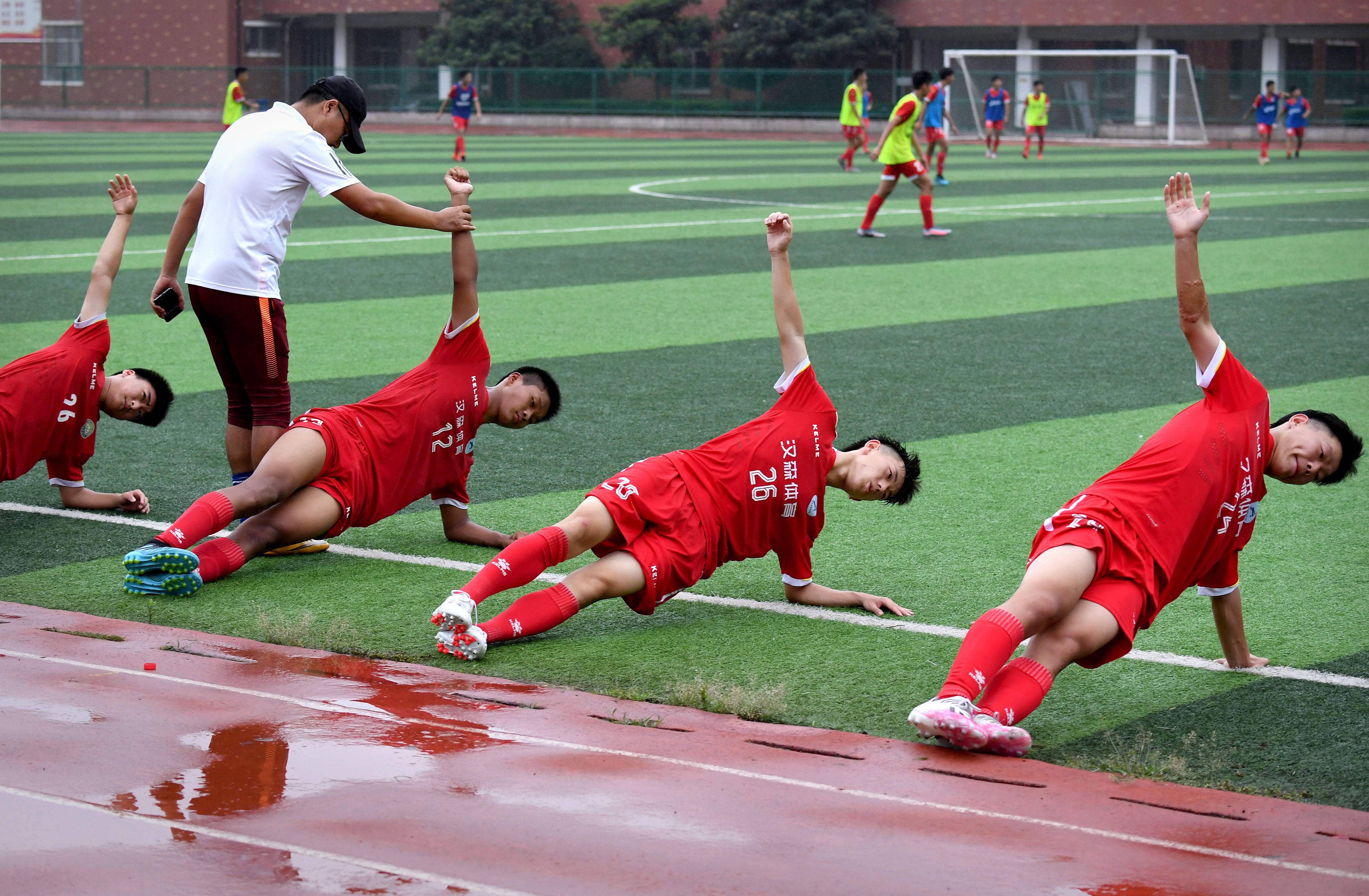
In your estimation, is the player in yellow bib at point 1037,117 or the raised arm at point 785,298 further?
the player in yellow bib at point 1037,117

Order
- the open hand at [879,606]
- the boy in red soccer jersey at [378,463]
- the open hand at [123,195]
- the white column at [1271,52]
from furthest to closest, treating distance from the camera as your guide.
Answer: the white column at [1271,52] < the open hand at [123,195] < the boy in red soccer jersey at [378,463] < the open hand at [879,606]

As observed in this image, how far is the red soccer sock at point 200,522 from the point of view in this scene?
5.47 m

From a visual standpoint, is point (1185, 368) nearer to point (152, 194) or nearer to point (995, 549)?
point (995, 549)

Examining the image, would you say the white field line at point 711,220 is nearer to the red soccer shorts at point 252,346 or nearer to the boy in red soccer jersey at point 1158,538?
the red soccer shorts at point 252,346

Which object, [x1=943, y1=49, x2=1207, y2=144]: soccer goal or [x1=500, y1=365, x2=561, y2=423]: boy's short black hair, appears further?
[x1=943, y1=49, x2=1207, y2=144]: soccer goal

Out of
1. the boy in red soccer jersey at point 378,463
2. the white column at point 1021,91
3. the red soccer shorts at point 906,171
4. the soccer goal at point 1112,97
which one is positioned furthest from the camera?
the white column at point 1021,91

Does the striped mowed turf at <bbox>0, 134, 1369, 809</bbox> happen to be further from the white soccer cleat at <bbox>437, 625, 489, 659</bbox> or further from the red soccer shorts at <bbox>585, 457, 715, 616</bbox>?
the red soccer shorts at <bbox>585, 457, 715, 616</bbox>

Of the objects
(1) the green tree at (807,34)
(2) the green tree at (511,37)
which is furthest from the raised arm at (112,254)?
(2) the green tree at (511,37)

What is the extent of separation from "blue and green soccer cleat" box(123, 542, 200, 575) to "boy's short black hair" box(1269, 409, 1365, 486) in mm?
3666

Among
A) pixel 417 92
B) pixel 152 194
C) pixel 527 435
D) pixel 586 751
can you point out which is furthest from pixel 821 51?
pixel 586 751

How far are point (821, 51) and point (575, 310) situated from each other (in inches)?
1657

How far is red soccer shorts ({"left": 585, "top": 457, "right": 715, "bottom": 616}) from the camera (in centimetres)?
507

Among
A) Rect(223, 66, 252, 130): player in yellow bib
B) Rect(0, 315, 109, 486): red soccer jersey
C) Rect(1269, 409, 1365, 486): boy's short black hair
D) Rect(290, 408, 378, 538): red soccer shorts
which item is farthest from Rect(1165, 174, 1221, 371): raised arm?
Rect(223, 66, 252, 130): player in yellow bib

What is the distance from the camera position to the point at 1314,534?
6488mm
